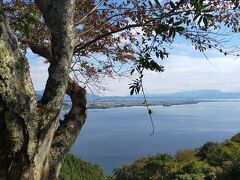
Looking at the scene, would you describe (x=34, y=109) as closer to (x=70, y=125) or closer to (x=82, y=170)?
(x=70, y=125)

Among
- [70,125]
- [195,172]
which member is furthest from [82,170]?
[70,125]

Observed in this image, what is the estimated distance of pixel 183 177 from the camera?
2284 cm

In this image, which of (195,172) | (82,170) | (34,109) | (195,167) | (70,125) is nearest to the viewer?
(34,109)

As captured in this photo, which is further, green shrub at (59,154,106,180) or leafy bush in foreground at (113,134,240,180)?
green shrub at (59,154,106,180)

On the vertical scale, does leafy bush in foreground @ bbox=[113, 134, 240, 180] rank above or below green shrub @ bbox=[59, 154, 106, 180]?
above

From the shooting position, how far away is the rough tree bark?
2857mm

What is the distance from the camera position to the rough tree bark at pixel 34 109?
9.37ft

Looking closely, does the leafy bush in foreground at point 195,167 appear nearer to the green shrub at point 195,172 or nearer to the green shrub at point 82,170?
the green shrub at point 195,172

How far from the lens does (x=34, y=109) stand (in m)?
3.09

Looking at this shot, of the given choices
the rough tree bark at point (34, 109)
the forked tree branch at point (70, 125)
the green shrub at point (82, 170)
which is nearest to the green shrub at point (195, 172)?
the forked tree branch at point (70, 125)

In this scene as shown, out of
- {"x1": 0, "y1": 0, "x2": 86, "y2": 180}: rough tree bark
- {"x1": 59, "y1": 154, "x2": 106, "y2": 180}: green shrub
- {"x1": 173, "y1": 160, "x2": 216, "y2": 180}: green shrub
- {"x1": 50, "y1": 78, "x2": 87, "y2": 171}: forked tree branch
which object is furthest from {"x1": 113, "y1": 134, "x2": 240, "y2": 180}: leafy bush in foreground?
{"x1": 59, "y1": 154, "x2": 106, "y2": 180}: green shrub

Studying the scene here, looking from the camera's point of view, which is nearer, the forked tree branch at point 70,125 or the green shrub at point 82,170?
the forked tree branch at point 70,125

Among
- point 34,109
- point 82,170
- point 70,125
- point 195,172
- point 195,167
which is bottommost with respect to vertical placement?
point 82,170

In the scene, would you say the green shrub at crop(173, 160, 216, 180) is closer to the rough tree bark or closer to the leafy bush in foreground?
the leafy bush in foreground
